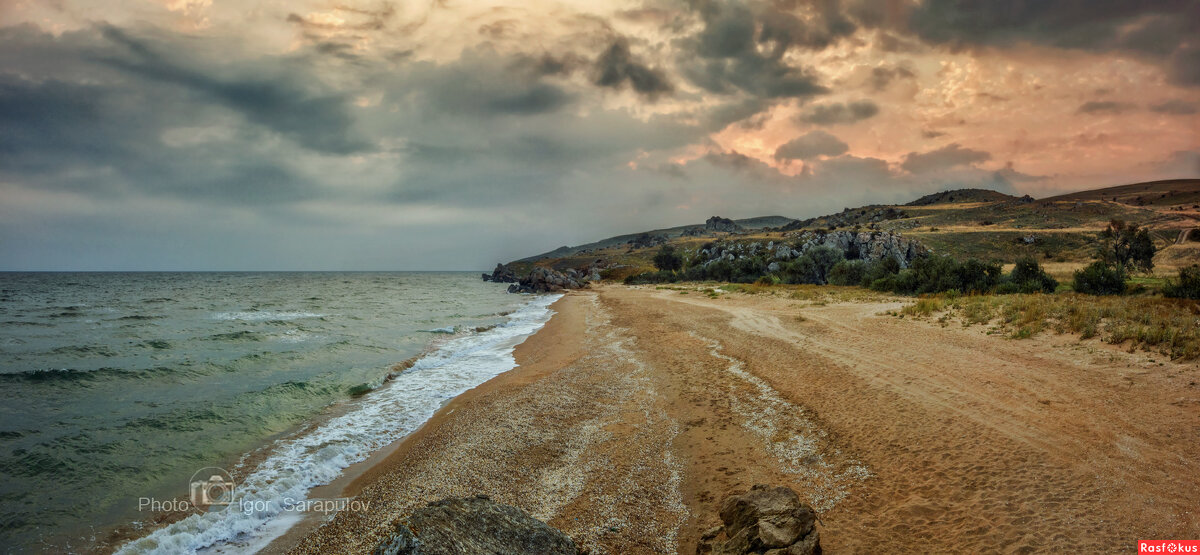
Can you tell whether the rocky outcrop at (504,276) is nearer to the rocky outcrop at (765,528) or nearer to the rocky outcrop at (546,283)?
the rocky outcrop at (546,283)

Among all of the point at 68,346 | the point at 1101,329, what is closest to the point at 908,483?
the point at 1101,329

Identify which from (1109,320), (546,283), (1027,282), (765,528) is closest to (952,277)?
(1027,282)

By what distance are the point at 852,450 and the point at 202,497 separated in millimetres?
12268

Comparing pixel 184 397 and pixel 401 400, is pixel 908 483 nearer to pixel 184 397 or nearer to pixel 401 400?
pixel 401 400

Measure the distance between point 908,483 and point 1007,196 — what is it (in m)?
193

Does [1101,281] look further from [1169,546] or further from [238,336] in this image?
[238,336]

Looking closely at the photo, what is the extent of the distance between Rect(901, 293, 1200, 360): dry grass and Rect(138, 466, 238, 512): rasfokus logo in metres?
21.5

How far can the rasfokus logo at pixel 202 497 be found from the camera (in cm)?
796

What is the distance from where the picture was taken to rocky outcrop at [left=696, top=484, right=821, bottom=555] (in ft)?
15.7

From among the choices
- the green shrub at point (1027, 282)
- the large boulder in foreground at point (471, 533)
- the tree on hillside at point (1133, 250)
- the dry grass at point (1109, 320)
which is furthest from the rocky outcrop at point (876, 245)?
the large boulder in foreground at point (471, 533)

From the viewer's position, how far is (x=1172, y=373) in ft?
32.4

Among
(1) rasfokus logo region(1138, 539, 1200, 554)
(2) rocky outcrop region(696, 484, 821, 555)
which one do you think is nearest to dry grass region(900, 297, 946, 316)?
(1) rasfokus logo region(1138, 539, 1200, 554)

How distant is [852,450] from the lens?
26.7 feet

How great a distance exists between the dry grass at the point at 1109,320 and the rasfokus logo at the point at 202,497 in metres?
21.5
